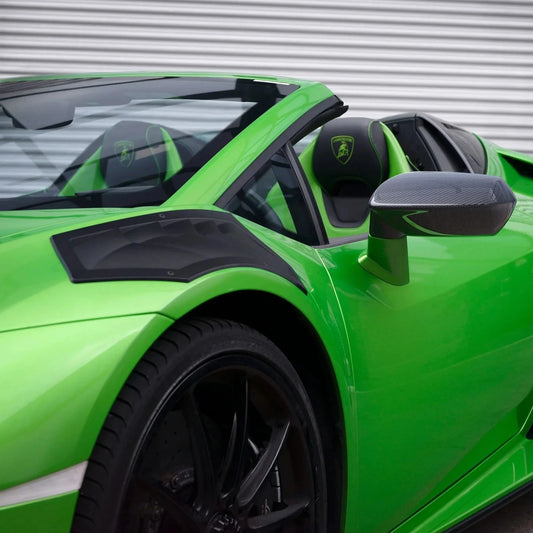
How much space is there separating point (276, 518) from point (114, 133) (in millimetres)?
965

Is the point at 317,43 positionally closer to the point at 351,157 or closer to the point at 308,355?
the point at 351,157

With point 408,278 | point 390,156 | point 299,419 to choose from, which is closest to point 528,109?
point 390,156

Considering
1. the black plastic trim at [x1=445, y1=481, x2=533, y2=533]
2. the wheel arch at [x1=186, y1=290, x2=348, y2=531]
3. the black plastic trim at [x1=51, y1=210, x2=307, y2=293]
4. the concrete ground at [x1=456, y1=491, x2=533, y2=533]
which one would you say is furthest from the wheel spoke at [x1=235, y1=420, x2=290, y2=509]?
the concrete ground at [x1=456, y1=491, x2=533, y2=533]

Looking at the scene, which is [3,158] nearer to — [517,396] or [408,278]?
[408,278]

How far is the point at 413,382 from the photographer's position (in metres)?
1.94

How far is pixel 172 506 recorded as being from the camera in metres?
1.42

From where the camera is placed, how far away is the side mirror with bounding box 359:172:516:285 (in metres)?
1.72

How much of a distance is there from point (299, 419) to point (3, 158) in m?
0.96

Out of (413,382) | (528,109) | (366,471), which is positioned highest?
(528,109)

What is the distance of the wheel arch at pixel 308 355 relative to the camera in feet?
5.39

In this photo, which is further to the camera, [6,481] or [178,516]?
[178,516]

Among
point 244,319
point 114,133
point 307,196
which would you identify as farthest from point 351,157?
point 244,319

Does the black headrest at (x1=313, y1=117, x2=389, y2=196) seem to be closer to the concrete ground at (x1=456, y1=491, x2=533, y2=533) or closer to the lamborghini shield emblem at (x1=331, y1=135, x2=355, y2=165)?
the lamborghini shield emblem at (x1=331, y1=135, x2=355, y2=165)

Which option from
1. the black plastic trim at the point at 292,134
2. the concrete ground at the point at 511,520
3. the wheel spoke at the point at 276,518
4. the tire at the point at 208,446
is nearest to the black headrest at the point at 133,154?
the black plastic trim at the point at 292,134
